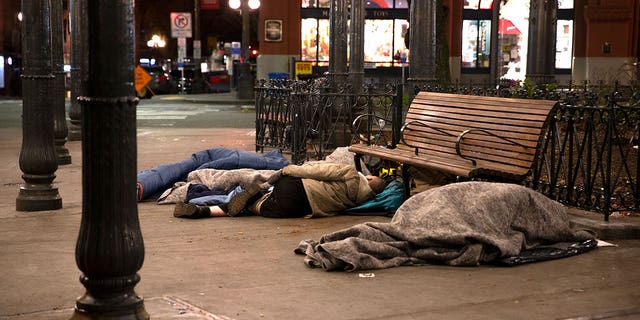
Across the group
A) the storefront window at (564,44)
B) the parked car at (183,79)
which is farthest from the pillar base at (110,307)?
the parked car at (183,79)

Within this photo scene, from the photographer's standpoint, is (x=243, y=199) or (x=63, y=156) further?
(x=63, y=156)

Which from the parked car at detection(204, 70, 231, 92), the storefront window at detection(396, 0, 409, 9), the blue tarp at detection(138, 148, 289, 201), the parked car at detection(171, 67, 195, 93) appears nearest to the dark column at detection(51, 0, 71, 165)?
the blue tarp at detection(138, 148, 289, 201)

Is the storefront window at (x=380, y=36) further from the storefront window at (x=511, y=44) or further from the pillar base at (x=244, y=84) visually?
the pillar base at (x=244, y=84)

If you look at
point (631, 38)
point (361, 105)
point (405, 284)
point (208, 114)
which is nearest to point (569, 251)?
point (405, 284)

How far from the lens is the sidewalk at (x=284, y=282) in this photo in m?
6.03

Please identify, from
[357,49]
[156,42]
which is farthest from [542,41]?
[156,42]

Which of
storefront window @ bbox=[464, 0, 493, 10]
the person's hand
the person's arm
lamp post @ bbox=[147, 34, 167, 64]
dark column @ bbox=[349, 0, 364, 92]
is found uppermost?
storefront window @ bbox=[464, 0, 493, 10]

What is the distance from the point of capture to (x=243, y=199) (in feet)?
31.0

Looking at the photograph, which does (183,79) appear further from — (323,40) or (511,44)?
(511,44)

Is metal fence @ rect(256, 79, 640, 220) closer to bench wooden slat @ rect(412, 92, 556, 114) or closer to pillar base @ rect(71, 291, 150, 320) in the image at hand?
bench wooden slat @ rect(412, 92, 556, 114)

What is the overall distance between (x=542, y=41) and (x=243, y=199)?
930 cm

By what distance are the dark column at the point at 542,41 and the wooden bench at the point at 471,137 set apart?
6.89 meters

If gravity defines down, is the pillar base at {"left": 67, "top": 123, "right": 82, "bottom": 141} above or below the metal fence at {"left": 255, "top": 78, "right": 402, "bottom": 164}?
below

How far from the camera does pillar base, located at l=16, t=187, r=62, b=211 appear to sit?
33.2 ft
